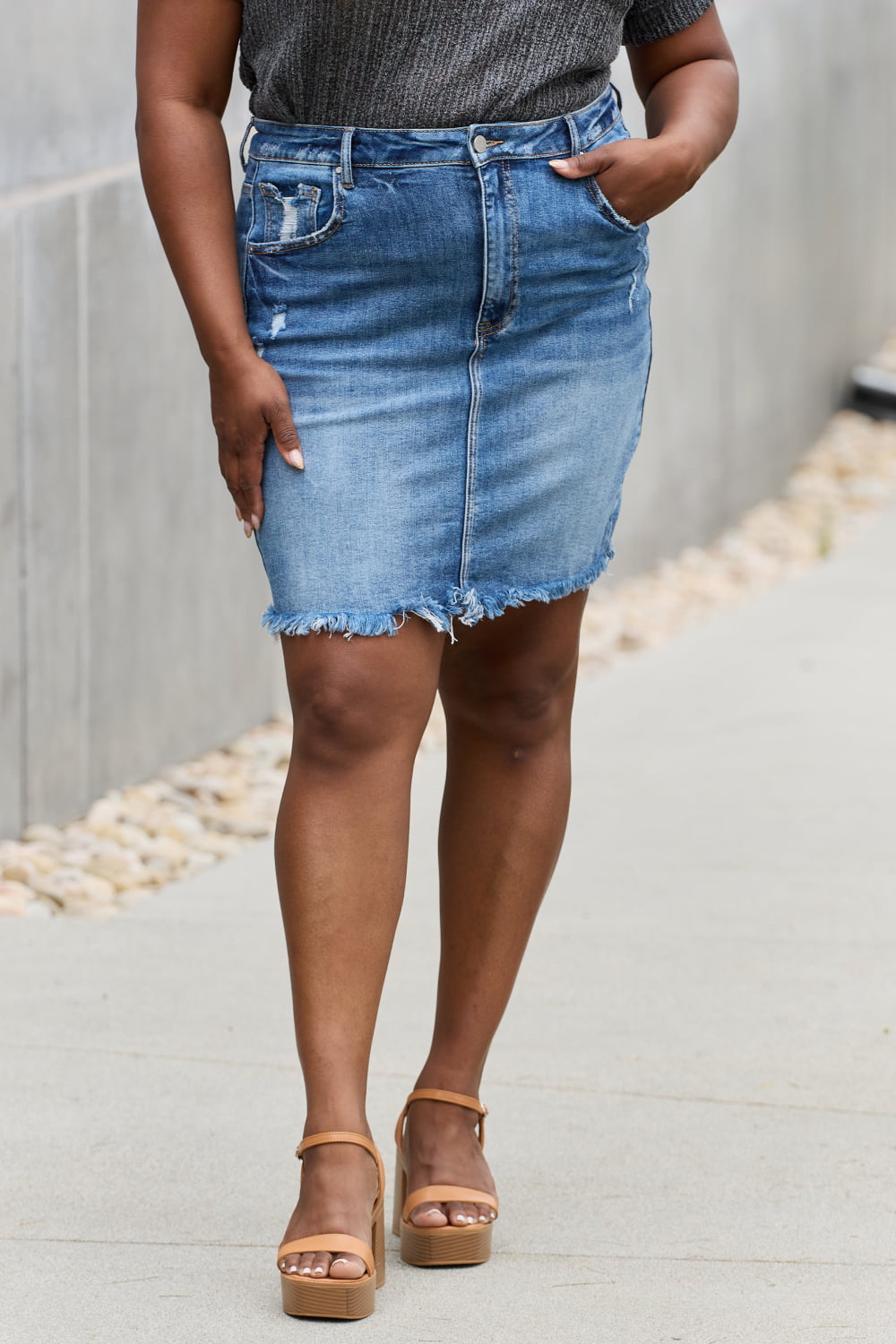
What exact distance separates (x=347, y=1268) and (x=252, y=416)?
2.96 feet

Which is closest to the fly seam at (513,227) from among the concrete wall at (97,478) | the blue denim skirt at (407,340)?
the blue denim skirt at (407,340)

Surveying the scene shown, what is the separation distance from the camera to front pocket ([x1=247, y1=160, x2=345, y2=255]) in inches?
75.7

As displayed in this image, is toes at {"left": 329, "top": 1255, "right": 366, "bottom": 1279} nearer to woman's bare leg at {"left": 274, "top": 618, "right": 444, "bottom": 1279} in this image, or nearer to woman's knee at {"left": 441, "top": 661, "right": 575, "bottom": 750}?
woman's bare leg at {"left": 274, "top": 618, "right": 444, "bottom": 1279}

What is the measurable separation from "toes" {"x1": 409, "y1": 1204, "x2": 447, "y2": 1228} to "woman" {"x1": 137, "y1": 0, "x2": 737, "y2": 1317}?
0.32 ft

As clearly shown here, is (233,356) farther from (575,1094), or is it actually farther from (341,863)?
(575,1094)

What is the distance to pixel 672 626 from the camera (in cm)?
655

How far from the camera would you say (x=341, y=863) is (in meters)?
1.97

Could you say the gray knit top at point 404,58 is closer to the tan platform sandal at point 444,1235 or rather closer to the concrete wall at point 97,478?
the tan platform sandal at point 444,1235

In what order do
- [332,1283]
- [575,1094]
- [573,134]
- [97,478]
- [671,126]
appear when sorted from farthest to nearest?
[97,478] → [575,1094] → [671,126] → [573,134] → [332,1283]

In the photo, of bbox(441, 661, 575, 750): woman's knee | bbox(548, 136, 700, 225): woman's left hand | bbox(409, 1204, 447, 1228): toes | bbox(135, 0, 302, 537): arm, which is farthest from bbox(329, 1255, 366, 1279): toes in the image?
bbox(548, 136, 700, 225): woman's left hand

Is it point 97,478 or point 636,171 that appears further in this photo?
point 97,478

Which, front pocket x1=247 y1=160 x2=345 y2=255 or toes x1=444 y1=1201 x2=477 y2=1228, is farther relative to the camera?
toes x1=444 y1=1201 x2=477 y2=1228

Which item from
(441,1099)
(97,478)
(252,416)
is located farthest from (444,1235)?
(97,478)

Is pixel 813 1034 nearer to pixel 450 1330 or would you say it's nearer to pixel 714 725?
pixel 450 1330
